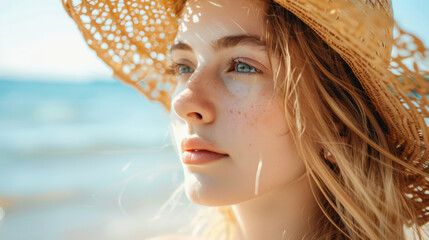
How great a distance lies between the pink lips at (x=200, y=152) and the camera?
1128 millimetres

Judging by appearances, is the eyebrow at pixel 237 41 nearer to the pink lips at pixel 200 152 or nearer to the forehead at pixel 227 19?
the forehead at pixel 227 19

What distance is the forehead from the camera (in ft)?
3.78

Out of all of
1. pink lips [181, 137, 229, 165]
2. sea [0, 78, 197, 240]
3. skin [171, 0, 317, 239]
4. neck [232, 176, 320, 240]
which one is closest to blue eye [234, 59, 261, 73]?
skin [171, 0, 317, 239]

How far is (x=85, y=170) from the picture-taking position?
5746mm

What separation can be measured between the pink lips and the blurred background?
70 cm

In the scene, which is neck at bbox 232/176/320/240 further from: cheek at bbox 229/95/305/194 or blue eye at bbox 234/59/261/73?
blue eye at bbox 234/59/261/73

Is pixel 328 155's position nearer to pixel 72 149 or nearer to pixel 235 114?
pixel 235 114

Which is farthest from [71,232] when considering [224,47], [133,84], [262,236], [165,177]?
[224,47]

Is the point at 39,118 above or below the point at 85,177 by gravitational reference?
above

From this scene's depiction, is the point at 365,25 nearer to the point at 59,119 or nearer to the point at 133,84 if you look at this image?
the point at 133,84

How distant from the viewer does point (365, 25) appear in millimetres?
938

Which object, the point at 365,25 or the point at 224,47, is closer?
the point at 365,25

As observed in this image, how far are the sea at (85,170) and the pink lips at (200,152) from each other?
Answer: 71cm

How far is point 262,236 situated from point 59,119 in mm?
8851
